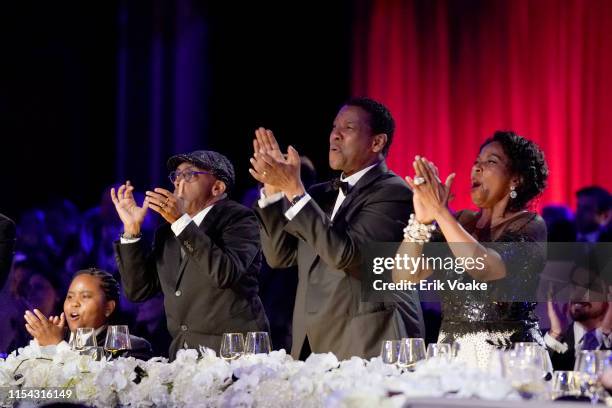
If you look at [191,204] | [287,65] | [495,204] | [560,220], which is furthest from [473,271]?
[287,65]

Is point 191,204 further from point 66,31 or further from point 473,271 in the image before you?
point 66,31

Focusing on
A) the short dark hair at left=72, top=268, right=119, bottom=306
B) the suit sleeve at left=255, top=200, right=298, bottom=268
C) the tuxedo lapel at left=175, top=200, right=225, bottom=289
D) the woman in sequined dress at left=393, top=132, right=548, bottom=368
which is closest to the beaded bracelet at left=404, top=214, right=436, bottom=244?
the woman in sequined dress at left=393, top=132, right=548, bottom=368

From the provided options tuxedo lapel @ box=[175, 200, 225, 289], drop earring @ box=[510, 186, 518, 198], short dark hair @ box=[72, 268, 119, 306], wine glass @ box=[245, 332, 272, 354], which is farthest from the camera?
short dark hair @ box=[72, 268, 119, 306]

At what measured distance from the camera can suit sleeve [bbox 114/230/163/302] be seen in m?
4.30

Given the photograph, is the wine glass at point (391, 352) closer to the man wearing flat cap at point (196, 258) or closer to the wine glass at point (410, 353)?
the wine glass at point (410, 353)

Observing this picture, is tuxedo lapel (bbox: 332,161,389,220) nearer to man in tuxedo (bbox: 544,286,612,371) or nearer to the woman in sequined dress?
the woman in sequined dress

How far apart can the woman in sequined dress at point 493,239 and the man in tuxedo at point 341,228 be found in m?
0.19

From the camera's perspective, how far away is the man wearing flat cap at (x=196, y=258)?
414cm

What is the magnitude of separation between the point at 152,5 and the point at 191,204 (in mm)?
5895

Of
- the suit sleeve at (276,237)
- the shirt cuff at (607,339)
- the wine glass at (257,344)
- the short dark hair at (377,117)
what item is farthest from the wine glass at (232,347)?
the shirt cuff at (607,339)

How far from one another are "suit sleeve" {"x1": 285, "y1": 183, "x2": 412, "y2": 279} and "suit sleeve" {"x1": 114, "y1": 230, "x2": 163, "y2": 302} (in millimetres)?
840

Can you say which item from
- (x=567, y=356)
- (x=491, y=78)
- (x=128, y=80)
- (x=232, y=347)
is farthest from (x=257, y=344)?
(x=128, y=80)

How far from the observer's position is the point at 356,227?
388cm

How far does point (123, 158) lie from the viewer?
9695 millimetres
